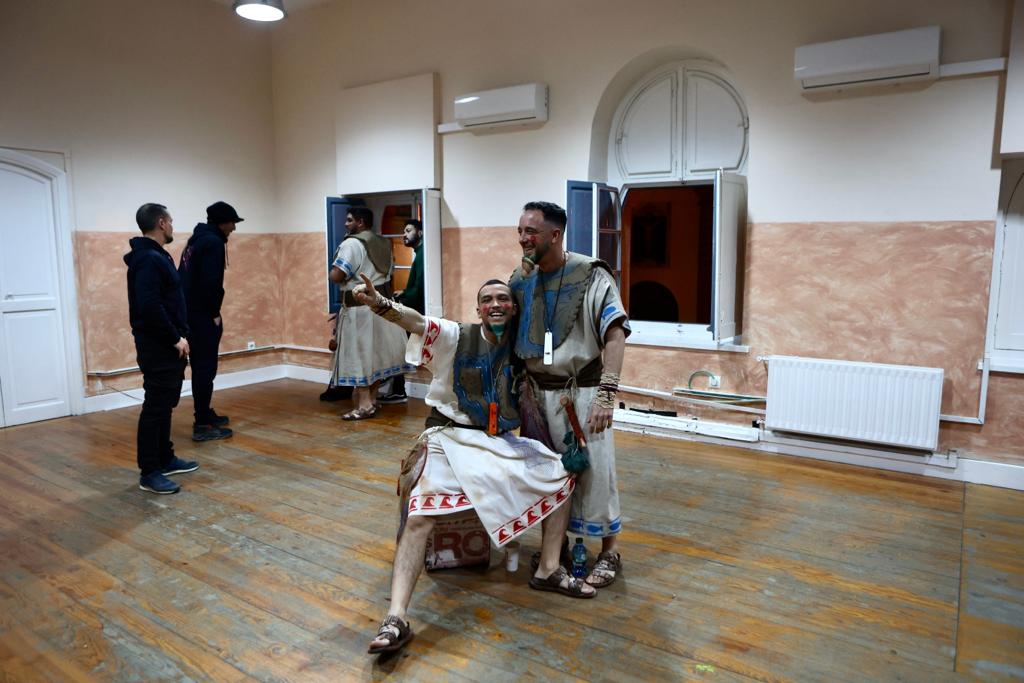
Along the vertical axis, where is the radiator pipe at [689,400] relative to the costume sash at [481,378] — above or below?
below

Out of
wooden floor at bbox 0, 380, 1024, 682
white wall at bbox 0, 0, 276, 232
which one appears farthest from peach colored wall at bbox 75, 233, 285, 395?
wooden floor at bbox 0, 380, 1024, 682

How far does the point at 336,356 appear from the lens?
5.93 m

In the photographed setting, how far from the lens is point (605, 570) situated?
2975 millimetres

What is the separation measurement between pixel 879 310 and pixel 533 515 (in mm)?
3008

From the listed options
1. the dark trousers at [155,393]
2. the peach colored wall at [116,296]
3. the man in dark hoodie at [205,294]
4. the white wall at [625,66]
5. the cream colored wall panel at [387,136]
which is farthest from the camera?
the cream colored wall panel at [387,136]

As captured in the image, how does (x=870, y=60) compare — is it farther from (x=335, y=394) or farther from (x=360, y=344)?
(x=335, y=394)

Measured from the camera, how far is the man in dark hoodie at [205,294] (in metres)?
4.98

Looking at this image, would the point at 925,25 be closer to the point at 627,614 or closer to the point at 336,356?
the point at 627,614

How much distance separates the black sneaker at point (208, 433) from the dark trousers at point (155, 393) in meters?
1.01

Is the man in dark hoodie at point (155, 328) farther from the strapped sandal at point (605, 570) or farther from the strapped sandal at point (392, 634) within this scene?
the strapped sandal at point (605, 570)

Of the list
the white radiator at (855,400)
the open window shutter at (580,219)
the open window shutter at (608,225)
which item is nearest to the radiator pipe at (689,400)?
the white radiator at (855,400)

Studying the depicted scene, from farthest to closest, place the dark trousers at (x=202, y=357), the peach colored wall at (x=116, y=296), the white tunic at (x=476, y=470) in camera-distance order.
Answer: the peach colored wall at (x=116, y=296) < the dark trousers at (x=202, y=357) < the white tunic at (x=476, y=470)

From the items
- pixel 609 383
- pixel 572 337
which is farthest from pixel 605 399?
pixel 572 337

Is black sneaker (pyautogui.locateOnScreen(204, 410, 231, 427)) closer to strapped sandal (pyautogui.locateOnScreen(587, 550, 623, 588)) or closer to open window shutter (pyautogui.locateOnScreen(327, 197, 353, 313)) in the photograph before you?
open window shutter (pyautogui.locateOnScreen(327, 197, 353, 313))
